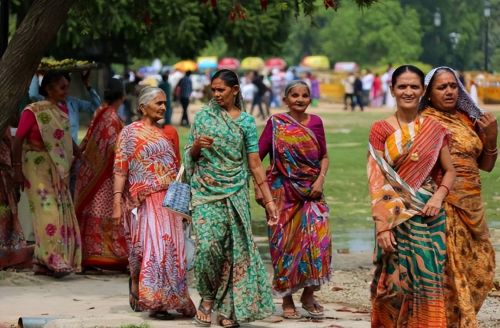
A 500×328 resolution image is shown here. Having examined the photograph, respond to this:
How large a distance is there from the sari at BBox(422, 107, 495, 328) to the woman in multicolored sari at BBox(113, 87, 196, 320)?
2219mm

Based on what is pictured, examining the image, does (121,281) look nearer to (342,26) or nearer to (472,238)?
(472,238)

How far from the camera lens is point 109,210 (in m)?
12.4

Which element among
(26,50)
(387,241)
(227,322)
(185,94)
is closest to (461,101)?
(387,241)

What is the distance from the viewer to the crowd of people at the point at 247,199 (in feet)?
26.0

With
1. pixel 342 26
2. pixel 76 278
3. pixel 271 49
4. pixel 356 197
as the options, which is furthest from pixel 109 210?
pixel 342 26

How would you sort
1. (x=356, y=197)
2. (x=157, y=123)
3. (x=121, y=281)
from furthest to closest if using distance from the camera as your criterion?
(x=356, y=197), (x=121, y=281), (x=157, y=123)

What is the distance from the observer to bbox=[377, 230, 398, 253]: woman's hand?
7.84 metres

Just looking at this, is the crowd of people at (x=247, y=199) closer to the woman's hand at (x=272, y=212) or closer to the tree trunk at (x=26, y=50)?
the woman's hand at (x=272, y=212)

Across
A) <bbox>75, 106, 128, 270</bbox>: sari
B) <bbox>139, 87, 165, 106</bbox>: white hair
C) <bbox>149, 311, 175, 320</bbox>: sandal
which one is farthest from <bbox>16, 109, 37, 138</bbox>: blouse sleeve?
<bbox>149, 311, 175, 320</bbox>: sandal

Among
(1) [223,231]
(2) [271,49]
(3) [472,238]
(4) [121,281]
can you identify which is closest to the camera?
(3) [472,238]

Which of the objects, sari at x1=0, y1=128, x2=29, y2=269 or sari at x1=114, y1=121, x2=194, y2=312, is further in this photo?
sari at x1=0, y1=128, x2=29, y2=269

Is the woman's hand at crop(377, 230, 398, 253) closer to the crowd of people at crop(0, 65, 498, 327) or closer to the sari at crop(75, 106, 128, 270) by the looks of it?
the crowd of people at crop(0, 65, 498, 327)

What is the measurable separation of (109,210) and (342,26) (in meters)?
89.2

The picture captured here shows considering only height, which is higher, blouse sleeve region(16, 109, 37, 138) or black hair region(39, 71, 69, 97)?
black hair region(39, 71, 69, 97)
